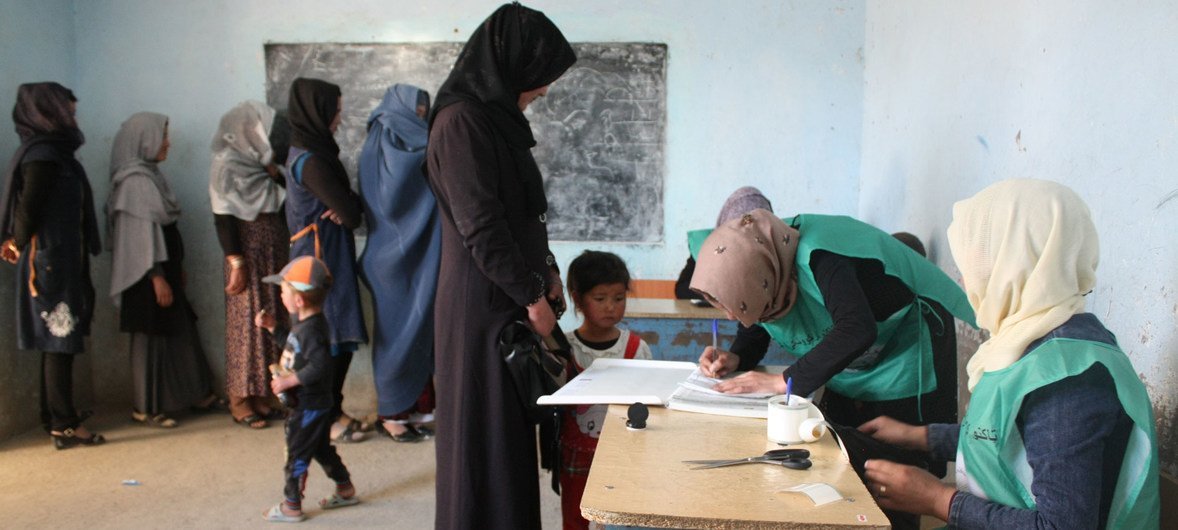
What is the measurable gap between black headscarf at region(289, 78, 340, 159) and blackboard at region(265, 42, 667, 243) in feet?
3.16

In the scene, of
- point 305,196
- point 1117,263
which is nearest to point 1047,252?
point 1117,263

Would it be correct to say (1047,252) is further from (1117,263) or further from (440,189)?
(440,189)

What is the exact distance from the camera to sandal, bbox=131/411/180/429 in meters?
4.07

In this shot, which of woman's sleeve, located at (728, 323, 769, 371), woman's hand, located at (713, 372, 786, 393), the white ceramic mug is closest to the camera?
the white ceramic mug

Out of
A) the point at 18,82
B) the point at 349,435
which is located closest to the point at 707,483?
the point at 349,435

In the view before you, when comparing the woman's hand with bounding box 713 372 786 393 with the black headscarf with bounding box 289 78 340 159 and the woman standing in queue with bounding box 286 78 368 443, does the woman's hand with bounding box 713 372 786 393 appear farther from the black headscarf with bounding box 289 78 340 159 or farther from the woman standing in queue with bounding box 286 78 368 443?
the black headscarf with bounding box 289 78 340 159

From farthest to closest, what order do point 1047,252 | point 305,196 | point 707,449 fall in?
point 305,196, point 707,449, point 1047,252

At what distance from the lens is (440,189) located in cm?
202

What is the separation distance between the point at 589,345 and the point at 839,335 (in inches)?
38.1

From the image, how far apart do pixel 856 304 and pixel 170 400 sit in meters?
3.70

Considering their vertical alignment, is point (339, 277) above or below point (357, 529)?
above

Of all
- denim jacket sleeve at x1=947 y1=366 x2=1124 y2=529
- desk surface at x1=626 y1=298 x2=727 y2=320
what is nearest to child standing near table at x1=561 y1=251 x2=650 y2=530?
desk surface at x1=626 y1=298 x2=727 y2=320

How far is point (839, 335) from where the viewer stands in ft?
5.09

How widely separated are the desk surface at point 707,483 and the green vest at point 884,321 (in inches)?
14.3
